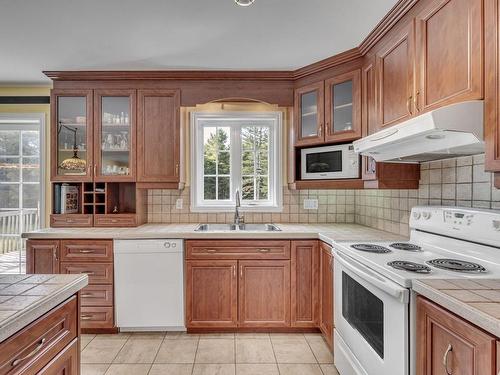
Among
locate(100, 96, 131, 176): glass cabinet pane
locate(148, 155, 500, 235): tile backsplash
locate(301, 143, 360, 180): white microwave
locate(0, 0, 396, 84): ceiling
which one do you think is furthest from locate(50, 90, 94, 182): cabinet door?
locate(301, 143, 360, 180): white microwave

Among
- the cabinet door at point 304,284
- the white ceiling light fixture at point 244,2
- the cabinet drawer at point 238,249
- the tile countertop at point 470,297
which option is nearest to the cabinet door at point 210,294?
the cabinet drawer at point 238,249

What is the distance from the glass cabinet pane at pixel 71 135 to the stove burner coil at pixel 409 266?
2.65m

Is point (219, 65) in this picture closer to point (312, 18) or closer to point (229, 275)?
point (312, 18)

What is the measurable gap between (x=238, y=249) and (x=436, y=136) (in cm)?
164

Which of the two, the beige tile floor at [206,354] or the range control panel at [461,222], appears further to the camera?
the beige tile floor at [206,354]

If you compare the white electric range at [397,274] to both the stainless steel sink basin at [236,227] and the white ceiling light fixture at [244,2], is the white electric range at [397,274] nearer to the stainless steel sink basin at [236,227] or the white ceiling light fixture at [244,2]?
the stainless steel sink basin at [236,227]

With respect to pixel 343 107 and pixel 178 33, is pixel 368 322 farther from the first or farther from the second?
pixel 178 33

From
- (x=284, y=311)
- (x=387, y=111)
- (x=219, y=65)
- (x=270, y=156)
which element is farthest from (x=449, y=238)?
(x=219, y=65)

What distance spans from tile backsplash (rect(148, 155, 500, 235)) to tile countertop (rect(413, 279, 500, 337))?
1.98 feet

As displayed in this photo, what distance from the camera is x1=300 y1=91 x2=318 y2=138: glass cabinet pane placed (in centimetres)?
267

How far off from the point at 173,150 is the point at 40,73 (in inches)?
58.8

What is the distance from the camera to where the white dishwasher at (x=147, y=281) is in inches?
97.6

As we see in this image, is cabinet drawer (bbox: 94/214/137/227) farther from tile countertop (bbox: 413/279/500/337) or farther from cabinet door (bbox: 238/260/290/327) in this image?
tile countertop (bbox: 413/279/500/337)

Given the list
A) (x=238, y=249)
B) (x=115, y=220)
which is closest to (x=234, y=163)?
(x=238, y=249)
